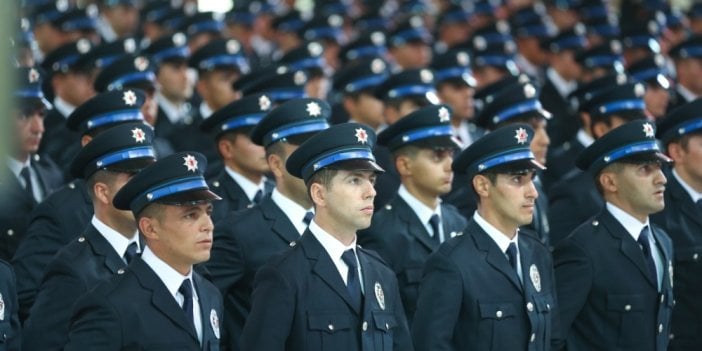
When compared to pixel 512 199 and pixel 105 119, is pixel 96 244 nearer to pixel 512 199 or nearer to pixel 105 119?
pixel 105 119

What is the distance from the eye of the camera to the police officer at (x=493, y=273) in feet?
20.6

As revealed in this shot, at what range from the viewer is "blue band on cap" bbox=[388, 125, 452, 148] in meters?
7.73

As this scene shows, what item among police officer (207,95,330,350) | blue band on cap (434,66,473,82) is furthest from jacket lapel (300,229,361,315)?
blue band on cap (434,66,473,82)

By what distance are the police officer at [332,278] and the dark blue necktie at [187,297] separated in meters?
0.28

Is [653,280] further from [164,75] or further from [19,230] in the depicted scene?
[164,75]

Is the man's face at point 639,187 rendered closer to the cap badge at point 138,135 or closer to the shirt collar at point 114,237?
the cap badge at point 138,135

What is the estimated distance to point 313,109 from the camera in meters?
7.48

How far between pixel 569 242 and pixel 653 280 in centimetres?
51

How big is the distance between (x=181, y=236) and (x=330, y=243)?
0.74 meters

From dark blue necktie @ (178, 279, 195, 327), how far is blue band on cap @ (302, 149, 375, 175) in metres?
0.86

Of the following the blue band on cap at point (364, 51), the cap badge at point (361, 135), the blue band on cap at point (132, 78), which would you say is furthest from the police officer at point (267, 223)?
the blue band on cap at point (364, 51)

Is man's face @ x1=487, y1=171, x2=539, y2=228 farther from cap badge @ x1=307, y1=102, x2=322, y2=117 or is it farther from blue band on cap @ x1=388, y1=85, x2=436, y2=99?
blue band on cap @ x1=388, y1=85, x2=436, y2=99

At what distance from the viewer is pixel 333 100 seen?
13188 millimetres

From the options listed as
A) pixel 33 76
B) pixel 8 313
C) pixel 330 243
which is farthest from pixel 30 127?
pixel 330 243
